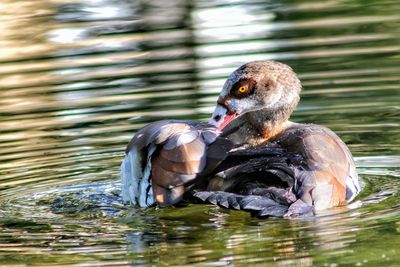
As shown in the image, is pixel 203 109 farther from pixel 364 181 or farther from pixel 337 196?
pixel 337 196

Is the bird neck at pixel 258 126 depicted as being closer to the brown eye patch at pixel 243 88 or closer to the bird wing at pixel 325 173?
the brown eye patch at pixel 243 88

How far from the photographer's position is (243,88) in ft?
30.2

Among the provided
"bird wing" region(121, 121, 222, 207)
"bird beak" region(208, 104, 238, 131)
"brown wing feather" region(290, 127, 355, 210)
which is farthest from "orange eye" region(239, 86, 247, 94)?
"brown wing feather" region(290, 127, 355, 210)

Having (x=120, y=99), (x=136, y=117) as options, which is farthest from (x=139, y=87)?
(x=136, y=117)

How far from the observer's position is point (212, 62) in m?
14.2

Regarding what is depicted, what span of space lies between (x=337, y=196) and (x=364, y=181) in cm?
99

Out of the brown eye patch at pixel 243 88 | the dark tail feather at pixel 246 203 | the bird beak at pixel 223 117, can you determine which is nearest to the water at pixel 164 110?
the dark tail feather at pixel 246 203

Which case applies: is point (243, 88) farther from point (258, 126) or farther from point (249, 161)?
point (249, 161)

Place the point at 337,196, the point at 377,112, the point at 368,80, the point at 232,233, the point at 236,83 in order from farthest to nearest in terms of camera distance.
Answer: the point at 368,80 < the point at 377,112 < the point at 236,83 < the point at 337,196 < the point at 232,233

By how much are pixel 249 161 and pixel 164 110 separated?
395cm

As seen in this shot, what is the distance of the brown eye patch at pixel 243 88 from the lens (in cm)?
916

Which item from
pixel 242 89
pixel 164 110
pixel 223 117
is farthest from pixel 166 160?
pixel 164 110

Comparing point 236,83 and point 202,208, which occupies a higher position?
point 236,83

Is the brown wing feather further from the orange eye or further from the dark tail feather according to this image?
the orange eye
